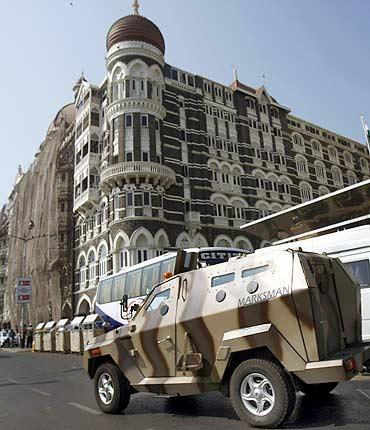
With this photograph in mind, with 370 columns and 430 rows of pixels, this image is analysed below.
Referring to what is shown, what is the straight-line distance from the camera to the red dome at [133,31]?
3519 cm

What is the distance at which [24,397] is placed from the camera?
8492mm

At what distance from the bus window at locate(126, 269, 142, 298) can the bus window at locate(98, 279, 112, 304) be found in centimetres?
210

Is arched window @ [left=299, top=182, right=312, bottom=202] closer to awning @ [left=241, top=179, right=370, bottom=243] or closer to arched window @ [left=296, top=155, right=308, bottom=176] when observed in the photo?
arched window @ [left=296, top=155, right=308, bottom=176]

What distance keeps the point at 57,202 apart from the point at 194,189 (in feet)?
47.9

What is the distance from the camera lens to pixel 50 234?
127 ft

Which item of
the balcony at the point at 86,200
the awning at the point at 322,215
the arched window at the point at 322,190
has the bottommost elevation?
the awning at the point at 322,215

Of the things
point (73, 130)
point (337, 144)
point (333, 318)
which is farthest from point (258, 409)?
point (337, 144)

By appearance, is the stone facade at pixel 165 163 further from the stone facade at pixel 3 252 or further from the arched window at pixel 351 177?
the stone facade at pixel 3 252

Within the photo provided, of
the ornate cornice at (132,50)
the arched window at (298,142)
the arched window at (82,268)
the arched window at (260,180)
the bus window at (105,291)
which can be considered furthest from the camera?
the arched window at (298,142)

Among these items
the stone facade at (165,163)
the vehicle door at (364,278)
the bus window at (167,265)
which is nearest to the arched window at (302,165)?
the stone facade at (165,163)

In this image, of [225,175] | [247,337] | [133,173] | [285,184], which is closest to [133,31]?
[133,173]

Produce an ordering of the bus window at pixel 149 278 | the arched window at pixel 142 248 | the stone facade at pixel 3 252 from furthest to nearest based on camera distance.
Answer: the stone facade at pixel 3 252 → the arched window at pixel 142 248 → the bus window at pixel 149 278

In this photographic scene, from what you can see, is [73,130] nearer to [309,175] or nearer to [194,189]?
[194,189]

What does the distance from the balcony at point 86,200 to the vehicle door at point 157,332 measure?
30.4 m
